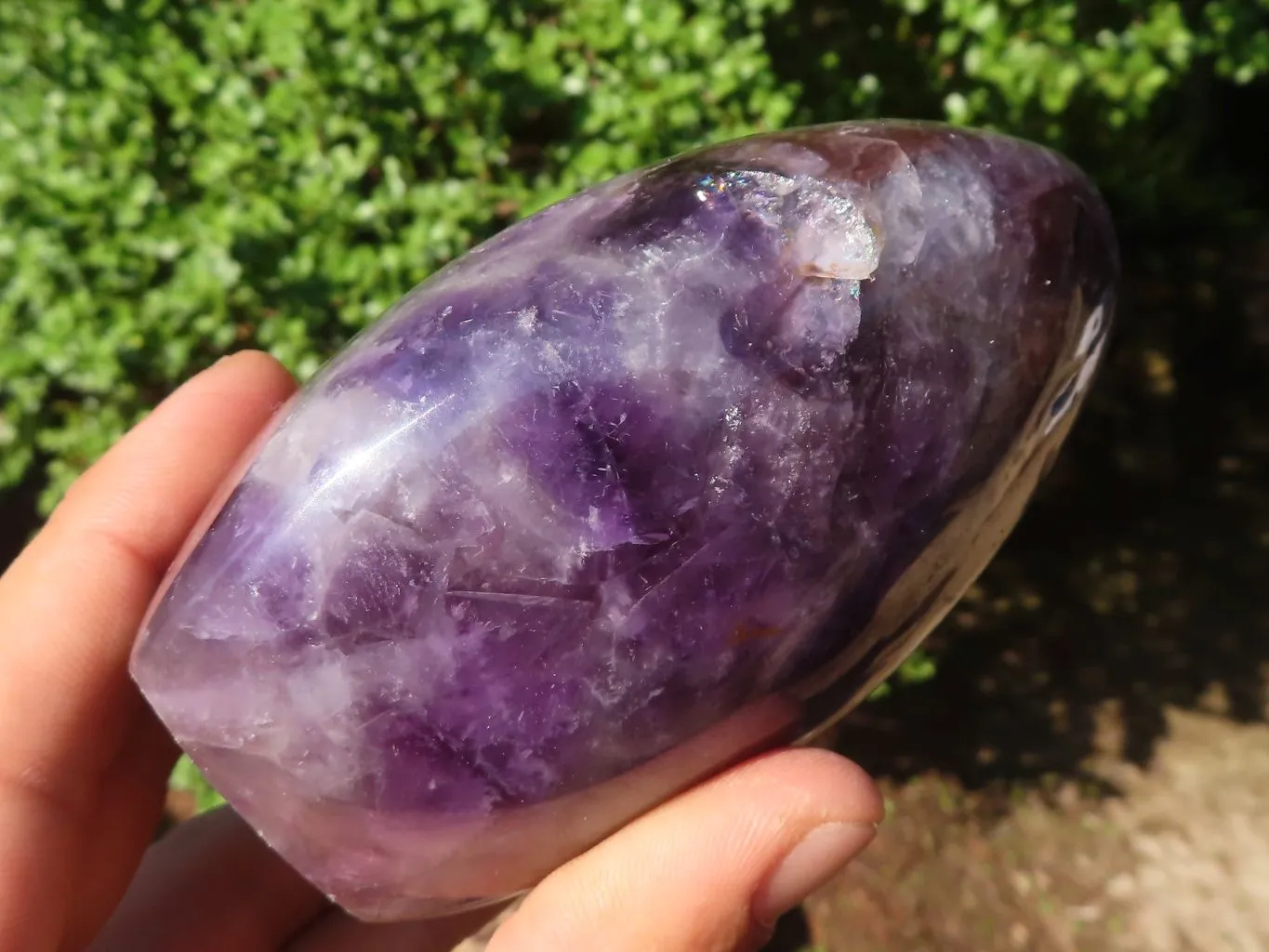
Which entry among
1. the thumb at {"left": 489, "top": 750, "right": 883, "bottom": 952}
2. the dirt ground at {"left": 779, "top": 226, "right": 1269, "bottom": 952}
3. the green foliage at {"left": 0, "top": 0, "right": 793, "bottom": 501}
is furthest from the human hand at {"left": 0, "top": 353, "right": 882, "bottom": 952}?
the dirt ground at {"left": 779, "top": 226, "right": 1269, "bottom": 952}

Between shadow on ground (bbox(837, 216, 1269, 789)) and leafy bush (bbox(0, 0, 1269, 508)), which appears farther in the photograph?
shadow on ground (bbox(837, 216, 1269, 789))

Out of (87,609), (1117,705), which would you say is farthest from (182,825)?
(1117,705)

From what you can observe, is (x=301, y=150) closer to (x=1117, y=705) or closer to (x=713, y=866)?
(x=713, y=866)

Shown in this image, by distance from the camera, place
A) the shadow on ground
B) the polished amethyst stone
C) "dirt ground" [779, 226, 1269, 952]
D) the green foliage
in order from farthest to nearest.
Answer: the shadow on ground → "dirt ground" [779, 226, 1269, 952] → the green foliage → the polished amethyst stone

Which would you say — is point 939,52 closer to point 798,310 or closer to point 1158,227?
point 1158,227

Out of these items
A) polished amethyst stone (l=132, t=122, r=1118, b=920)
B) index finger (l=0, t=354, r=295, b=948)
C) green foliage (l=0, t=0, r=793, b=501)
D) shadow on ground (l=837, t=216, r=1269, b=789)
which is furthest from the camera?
shadow on ground (l=837, t=216, r=1269, b=789)

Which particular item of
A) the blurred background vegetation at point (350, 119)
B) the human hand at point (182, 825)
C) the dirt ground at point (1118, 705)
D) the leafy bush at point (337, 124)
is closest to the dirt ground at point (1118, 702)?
the dirt ground at point (1118, 705)

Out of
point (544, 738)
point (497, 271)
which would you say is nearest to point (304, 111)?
point (497, 271)

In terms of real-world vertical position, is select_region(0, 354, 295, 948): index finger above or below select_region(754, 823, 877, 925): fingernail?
above

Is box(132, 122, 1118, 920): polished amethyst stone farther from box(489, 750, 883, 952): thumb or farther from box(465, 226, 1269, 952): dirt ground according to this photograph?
box(465, 226, 1269, 952): dirt ground
